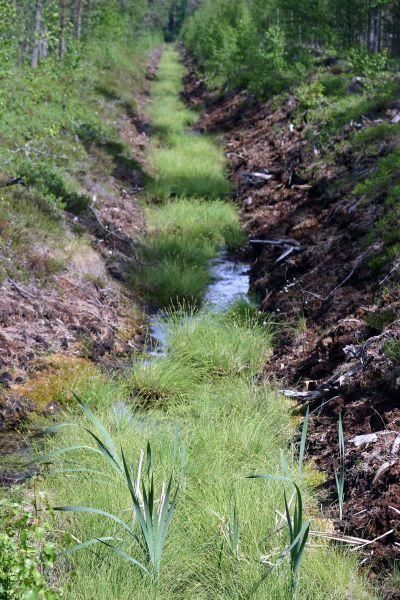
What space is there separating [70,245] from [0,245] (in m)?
1.32

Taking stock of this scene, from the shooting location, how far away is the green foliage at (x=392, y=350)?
5255mm

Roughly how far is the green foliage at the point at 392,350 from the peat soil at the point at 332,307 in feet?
0.13

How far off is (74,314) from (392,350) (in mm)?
3308

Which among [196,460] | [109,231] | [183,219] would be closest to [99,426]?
[196,460]

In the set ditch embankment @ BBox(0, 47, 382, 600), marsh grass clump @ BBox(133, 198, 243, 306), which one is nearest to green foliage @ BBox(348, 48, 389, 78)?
marsh grass clump @ BBox(133, 198, 243, 306)

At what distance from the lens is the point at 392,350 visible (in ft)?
17.5

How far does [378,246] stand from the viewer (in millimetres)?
7555

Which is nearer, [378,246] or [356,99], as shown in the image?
[378,246]

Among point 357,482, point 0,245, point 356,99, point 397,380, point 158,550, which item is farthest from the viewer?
point 356,99

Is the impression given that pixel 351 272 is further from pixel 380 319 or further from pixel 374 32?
pixel 374 32

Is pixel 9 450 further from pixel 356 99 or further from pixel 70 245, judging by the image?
pixel 356 99

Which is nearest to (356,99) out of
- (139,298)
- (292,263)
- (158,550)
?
(292,263)

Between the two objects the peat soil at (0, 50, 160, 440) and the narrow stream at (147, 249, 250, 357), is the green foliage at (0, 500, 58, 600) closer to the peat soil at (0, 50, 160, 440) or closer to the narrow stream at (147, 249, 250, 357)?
the peat soil at (0, 50, 160, 440)

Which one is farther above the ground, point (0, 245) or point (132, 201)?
point (0, 245)
